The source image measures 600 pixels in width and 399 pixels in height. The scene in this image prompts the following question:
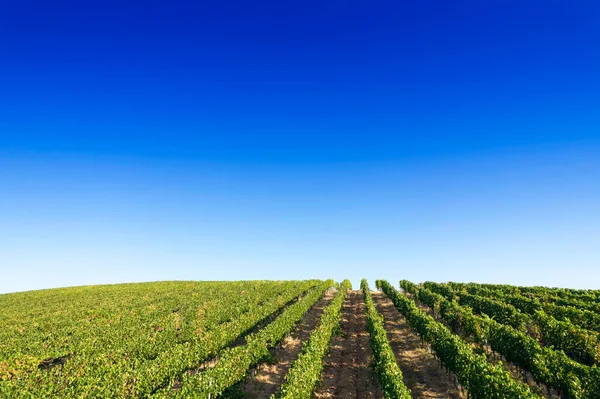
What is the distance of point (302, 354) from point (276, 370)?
11.9 feet

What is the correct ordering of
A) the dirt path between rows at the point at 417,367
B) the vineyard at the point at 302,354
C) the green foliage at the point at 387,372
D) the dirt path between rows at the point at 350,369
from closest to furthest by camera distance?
the green foliage at the point at 387,372
the vineyard at the point at 302,354
the dirt path between rows at the point at 417,367
the dirt path between rows at the point at 350,369

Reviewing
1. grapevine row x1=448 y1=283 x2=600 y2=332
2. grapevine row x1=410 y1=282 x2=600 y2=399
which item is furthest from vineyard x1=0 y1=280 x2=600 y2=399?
grapevine row x1=448 y1=283 x2=600 y2=332

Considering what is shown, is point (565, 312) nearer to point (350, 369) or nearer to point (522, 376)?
point (522, 376)

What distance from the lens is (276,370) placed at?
2505 cm

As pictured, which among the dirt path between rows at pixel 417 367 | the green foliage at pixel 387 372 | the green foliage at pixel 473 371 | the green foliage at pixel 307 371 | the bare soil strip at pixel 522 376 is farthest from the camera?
the dirt path between rows at pixel 417 367

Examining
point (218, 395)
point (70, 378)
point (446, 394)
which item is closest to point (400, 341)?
point (446, 394)

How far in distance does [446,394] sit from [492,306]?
21173mm

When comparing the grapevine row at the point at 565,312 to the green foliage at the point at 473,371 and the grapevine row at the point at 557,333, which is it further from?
the green foliage at the point at 473,371

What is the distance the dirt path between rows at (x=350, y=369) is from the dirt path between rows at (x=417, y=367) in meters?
2.47

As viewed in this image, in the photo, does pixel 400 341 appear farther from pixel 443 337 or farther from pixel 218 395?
pixel 218 395

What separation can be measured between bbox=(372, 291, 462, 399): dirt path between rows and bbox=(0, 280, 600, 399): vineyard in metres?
0.10

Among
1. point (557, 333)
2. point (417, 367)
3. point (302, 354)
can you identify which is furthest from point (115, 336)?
point (557, 333)

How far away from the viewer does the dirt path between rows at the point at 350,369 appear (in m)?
20.9

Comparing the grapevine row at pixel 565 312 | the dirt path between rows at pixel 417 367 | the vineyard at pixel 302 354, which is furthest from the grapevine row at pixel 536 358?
the grapevine row at pixel 565 312
